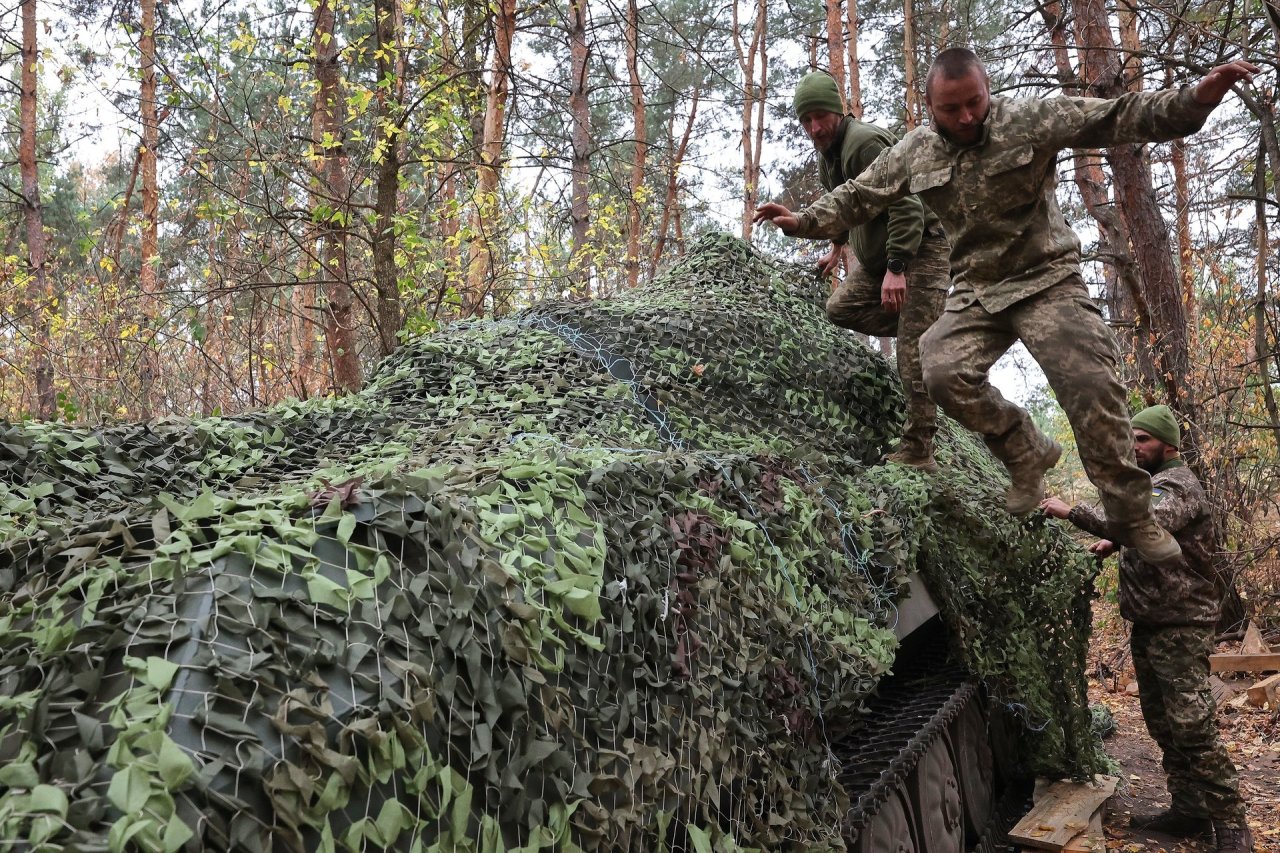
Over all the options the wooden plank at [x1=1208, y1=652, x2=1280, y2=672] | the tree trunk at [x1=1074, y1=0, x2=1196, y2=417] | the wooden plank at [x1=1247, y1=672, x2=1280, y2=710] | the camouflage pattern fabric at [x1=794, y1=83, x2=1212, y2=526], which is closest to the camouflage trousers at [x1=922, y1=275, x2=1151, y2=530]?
the camouflage pattern fabric at [x1=794, y1=83, x2=1212, y2=526]

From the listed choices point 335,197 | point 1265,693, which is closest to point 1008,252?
point 1265,693

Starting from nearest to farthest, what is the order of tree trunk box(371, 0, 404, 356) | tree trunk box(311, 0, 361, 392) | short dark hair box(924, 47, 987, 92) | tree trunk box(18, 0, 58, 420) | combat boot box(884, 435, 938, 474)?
short dark hair box(924, 47, 987, 92)
combat boot box(884, 435, 938, 474)
tree trunk box(371, 0, 404, 356)
tree trunk box(311, 0, 361, 392)
tree trunk box(18, 0, 58, 420)

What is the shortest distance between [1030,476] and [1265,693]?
3.76 meters

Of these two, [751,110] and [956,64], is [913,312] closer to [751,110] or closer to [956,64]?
[956,64]

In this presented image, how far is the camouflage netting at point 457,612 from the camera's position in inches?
58.7

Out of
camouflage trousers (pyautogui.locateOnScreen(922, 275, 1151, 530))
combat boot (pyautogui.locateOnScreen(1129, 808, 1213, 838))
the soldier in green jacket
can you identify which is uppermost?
the soldier in green jacket

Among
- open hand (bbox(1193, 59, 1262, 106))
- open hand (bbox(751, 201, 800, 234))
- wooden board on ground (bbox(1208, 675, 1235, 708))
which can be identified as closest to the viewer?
open hand (bbox(1193, 59, 1262, 106))

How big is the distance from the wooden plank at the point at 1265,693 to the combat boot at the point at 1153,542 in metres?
3.33

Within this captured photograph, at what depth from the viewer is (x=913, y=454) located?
5238 millimetres

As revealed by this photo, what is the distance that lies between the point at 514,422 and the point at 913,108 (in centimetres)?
1558

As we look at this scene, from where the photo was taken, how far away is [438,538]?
77.8 inches

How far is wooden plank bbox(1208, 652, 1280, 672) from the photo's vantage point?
303 inches

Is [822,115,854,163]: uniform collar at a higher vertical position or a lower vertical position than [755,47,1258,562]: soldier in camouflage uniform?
higher

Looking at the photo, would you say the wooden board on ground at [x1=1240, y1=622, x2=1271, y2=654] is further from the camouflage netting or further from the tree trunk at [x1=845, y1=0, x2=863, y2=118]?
the tree trunk at [x1=845, y1=0, x2=863, y2=118]
